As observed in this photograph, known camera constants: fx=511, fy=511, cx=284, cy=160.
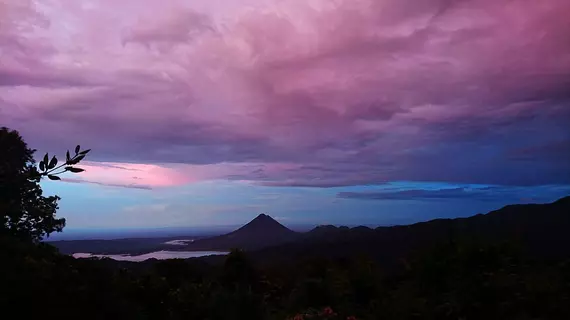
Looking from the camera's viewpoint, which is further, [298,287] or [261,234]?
[261,234]

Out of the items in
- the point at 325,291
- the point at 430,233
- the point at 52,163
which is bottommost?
the point at 325,291

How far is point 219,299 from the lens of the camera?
6.66 metres

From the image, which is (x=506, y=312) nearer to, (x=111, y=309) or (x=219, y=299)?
(x=219, y=299)

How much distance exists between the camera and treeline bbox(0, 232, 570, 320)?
163 inches

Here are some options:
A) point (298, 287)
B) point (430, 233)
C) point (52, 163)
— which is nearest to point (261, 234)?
A: point (430, 233)

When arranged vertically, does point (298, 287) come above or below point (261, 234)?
below

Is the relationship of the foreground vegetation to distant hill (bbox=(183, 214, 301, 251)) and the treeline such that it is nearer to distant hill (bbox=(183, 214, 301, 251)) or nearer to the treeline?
the treeline

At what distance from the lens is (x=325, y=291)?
39.4 ft

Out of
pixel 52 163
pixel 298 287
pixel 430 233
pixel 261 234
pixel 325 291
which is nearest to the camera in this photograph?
pixel 52 163

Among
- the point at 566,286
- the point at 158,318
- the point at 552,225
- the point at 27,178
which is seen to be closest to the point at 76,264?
the point at 27,178

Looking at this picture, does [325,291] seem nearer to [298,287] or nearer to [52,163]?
[298,287]

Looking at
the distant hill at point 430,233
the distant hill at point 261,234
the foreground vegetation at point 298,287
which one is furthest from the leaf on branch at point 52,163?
the distant hill at point 261,234

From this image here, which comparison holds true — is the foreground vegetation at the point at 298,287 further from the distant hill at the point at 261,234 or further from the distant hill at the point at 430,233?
the distant hill at the point at 261,234

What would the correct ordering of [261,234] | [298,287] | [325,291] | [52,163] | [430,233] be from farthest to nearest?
1. [261,234]
2. [430,233]
3. [298,287]
4. [325,291]
5. [52,163]
